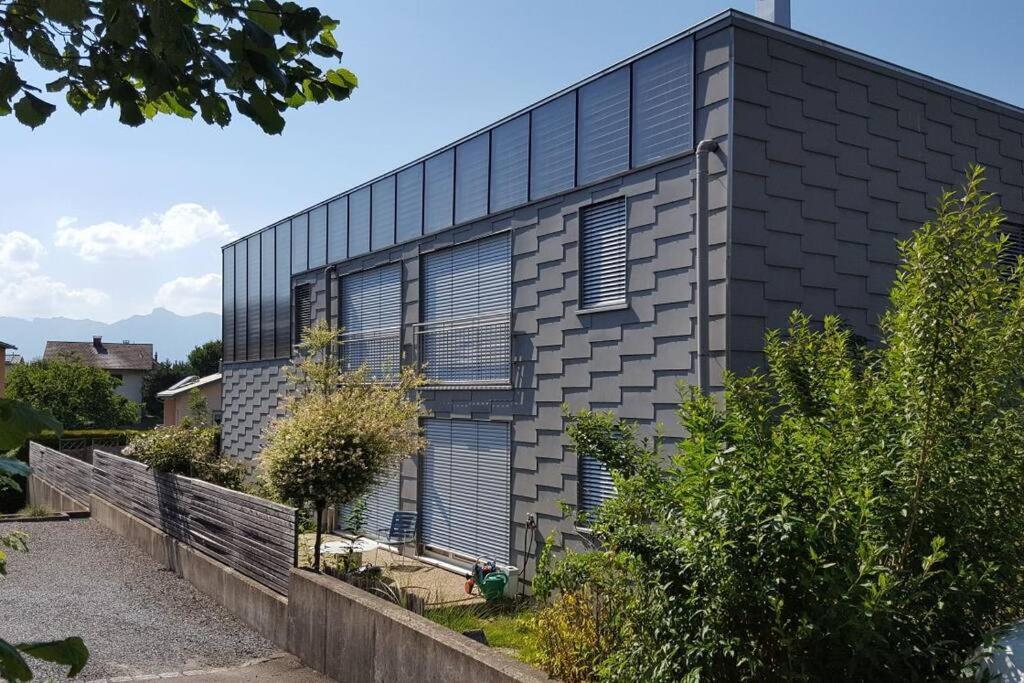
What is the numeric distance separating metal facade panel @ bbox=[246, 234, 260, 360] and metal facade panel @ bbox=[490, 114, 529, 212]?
10953mm

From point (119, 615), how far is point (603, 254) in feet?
22.8

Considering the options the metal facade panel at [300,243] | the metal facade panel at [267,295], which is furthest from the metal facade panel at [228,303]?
the metal facade panel at [300,243]

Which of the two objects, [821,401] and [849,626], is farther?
[821,401]

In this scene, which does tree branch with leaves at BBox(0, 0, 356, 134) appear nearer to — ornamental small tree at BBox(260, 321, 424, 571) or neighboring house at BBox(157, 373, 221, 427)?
ornamental small tree at BBox(260, 321, 424, 571)

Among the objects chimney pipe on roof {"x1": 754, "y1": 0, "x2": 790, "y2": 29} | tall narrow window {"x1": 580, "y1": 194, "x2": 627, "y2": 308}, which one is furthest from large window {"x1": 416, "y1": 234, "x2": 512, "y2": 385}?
chimney pipe on roof {"x1": 754, "y1": 0, "x2": 790, "y2": 29}

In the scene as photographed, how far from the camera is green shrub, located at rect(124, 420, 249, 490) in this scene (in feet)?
50.7

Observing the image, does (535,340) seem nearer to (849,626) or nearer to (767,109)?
(767,109)

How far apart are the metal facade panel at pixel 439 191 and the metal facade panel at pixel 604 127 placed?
3.52 m

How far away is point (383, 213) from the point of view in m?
17.6

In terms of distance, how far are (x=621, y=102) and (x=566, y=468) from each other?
15.2ft

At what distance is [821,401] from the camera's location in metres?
6.21

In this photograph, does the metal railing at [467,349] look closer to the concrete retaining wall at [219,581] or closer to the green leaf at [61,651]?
the concrete retaining wall at [219,581]

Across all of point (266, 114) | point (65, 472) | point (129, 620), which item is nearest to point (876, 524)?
point (266, 114)

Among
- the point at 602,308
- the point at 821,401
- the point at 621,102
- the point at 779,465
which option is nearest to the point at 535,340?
the point at 602,308
